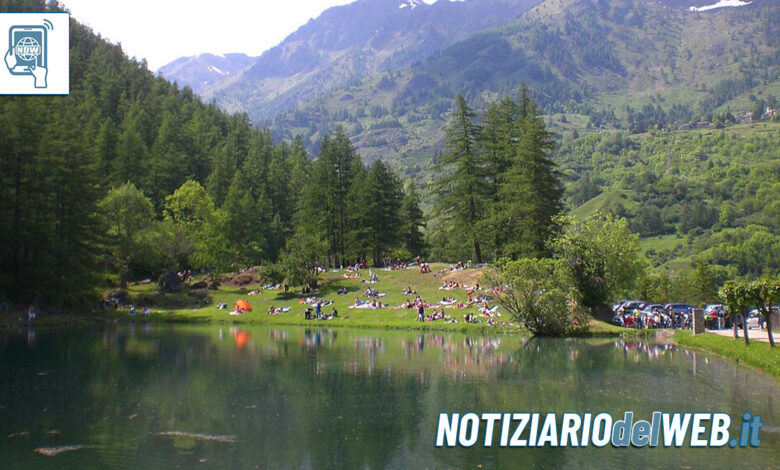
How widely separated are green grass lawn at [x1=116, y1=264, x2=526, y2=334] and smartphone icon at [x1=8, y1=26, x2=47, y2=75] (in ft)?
101

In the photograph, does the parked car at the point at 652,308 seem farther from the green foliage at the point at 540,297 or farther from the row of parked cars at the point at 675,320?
the green foliage at the point at 540,297

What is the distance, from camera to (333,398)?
2348cm

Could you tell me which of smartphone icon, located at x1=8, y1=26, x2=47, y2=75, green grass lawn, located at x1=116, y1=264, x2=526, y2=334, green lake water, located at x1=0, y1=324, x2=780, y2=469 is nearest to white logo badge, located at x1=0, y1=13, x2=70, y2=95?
smartphone icon, located at x1=8, y1=26, x2=47, y2=75

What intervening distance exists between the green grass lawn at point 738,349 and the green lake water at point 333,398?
0.85 metres

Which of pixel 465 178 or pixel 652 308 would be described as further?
pixel 465 178

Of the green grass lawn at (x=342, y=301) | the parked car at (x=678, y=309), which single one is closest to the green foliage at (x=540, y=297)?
the green grass lawn at (x=342, y=301)

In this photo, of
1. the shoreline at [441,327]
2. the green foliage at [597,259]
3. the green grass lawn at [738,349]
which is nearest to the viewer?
the green grass lawn at [738,349]

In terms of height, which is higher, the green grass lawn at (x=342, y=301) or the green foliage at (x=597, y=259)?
the green foliage at (x=597, y=259)

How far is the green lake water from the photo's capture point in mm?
16094

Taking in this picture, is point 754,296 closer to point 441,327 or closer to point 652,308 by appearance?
point 441,327

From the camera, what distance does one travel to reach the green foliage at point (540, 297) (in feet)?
147

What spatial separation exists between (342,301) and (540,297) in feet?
77.4

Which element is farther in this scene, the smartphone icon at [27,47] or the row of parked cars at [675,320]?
the row of parked cars at [675,320]
